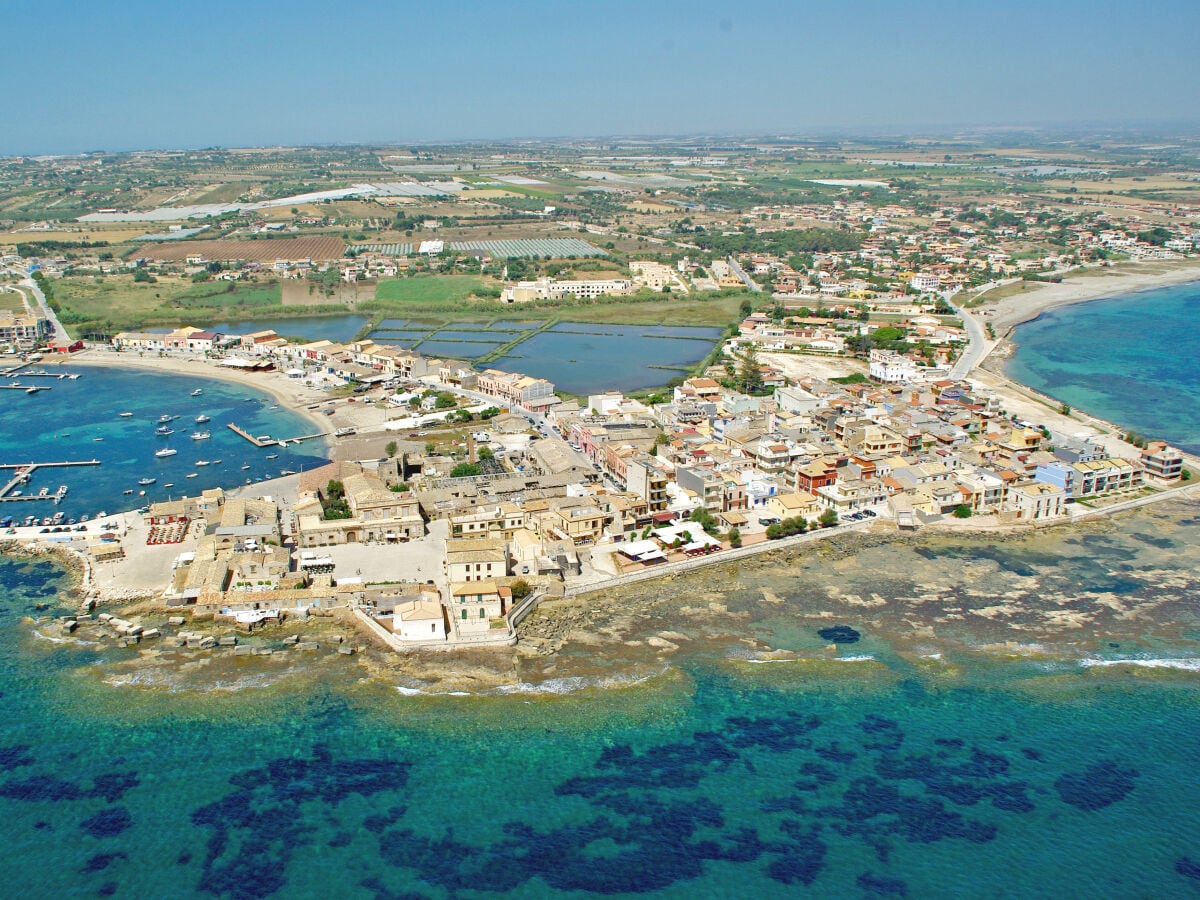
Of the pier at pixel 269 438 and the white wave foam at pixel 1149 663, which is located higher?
the pier at pixel 269 438

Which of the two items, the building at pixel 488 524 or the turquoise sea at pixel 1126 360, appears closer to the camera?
the building at pixel 488 524

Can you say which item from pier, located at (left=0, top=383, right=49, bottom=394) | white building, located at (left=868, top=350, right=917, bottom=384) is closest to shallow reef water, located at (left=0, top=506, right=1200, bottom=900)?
white building, located at (left=868, top=350, right=917, bottom=384)

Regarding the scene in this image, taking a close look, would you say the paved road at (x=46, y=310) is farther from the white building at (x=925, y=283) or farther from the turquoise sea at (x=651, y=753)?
the white building at (x=925, y=283)

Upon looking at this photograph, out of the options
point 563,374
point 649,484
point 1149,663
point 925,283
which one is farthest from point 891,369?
point 925,283

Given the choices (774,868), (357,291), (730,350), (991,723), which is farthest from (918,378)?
(357,291)

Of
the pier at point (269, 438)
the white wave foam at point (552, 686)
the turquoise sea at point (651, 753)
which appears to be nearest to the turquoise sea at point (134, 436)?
the pier at point (269, 438)

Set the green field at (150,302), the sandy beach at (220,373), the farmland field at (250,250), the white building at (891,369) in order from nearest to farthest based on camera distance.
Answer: the sandy beach at (220,373) → the white building at (891,369) → the green field at (150,302) → the farmland field at (250,250)

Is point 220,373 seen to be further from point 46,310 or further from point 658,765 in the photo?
point 658,765

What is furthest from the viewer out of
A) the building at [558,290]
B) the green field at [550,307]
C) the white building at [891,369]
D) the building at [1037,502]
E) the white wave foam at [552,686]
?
the building at [558,290]
